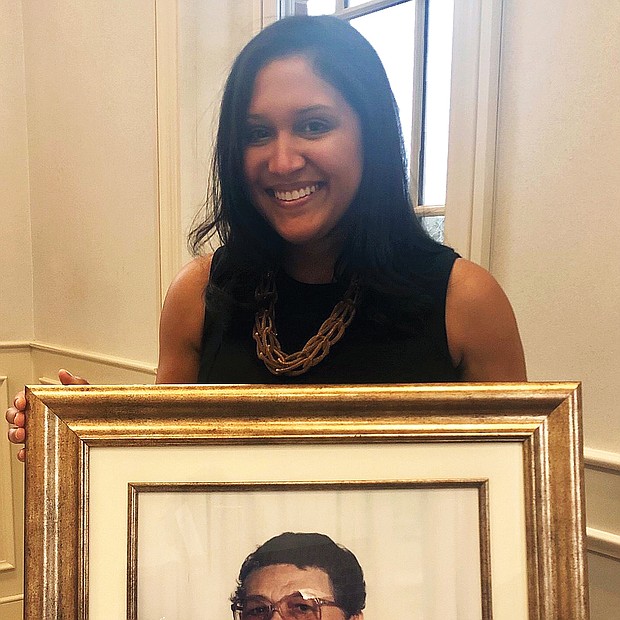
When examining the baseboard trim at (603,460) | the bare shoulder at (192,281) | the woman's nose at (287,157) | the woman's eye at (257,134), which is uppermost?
the woman's eye at (257,134)

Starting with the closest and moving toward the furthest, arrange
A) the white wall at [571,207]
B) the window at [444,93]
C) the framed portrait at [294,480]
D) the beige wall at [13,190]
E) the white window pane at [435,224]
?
the framed portrait at [294,480] → the white wall at [571,207] → the window at [444,93] → the white window pane at [435,224] → the beige wall at [13,190]

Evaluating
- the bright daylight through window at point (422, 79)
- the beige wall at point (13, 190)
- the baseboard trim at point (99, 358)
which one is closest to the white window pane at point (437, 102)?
the bright daylight through window at point (422, 79)

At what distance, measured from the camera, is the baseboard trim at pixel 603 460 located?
836mm

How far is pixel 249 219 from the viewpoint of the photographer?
838 mm

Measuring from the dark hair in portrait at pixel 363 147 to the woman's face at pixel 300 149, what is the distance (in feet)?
0.05

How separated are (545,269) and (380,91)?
34 centimetres

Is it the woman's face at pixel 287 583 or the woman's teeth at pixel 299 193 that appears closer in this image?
the woman's face at pixel 287 583

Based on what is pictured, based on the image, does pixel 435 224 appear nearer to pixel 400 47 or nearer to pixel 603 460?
pixel 400 47

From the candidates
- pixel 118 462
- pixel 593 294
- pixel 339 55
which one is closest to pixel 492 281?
pixel 593 294

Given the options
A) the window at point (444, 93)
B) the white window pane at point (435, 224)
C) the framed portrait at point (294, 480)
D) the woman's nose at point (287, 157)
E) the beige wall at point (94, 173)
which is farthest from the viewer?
the beige wall at point (94, 173)

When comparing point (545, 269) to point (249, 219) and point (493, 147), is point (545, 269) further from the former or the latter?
point (249, 219)

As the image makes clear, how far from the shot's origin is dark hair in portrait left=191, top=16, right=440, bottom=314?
74 cm

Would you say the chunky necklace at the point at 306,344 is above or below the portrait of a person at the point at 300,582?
above

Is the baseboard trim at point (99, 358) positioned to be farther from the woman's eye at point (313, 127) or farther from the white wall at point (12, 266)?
the woman's eye at point (313, 127)
